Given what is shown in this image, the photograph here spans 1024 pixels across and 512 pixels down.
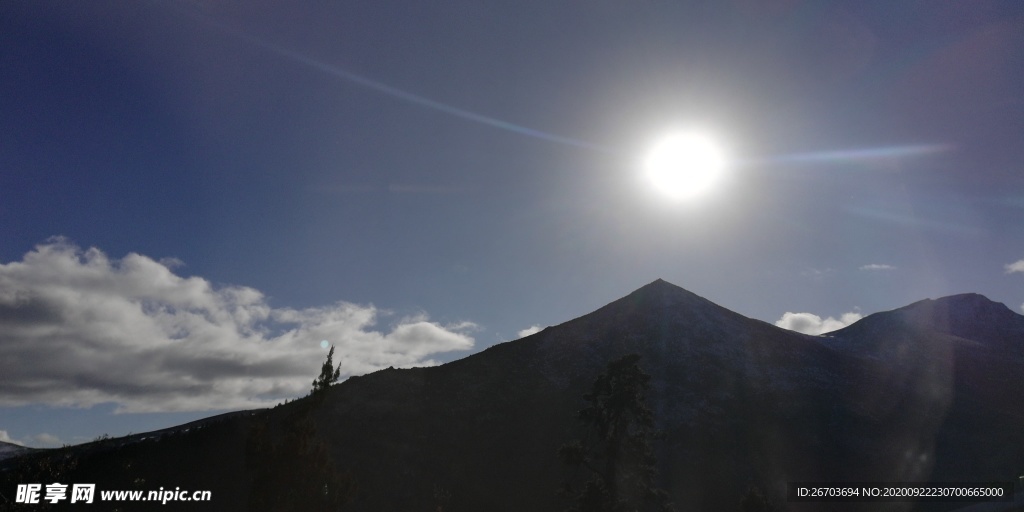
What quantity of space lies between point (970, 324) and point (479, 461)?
136360mm

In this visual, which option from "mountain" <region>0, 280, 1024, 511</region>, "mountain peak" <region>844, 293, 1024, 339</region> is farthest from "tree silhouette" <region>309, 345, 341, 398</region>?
"mountain peak" <region>844, 293, 1024, 339</region>

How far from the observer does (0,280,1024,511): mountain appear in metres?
54.9

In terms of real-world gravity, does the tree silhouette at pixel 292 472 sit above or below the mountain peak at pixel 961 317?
below

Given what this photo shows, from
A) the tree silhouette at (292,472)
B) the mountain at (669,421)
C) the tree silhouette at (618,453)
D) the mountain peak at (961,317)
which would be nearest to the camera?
the tree silhouette at (292,472)

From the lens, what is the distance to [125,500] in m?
41.2

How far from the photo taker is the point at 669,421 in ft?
233

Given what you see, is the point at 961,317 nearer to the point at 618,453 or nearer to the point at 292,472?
the point at 618,453

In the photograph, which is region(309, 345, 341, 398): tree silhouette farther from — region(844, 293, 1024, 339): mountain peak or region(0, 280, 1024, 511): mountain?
region(844, 293, 1024, 339): mountain peak

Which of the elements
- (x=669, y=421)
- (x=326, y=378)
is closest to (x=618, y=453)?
(x=326, y=378)

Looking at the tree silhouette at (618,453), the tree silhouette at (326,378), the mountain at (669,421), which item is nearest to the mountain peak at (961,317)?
the mountain at (669,421)

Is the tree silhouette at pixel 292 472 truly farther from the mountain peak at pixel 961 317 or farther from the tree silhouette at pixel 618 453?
the mountain peak at pixel 961 317

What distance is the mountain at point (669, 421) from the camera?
5491 cm

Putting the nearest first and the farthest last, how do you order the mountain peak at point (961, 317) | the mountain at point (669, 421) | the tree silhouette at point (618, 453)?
the tree silhouette at point (618, 453) → the mountain at point (669, 421) → the mountain peak at point (961, 317)

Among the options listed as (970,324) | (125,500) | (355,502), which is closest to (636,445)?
(355,502)
